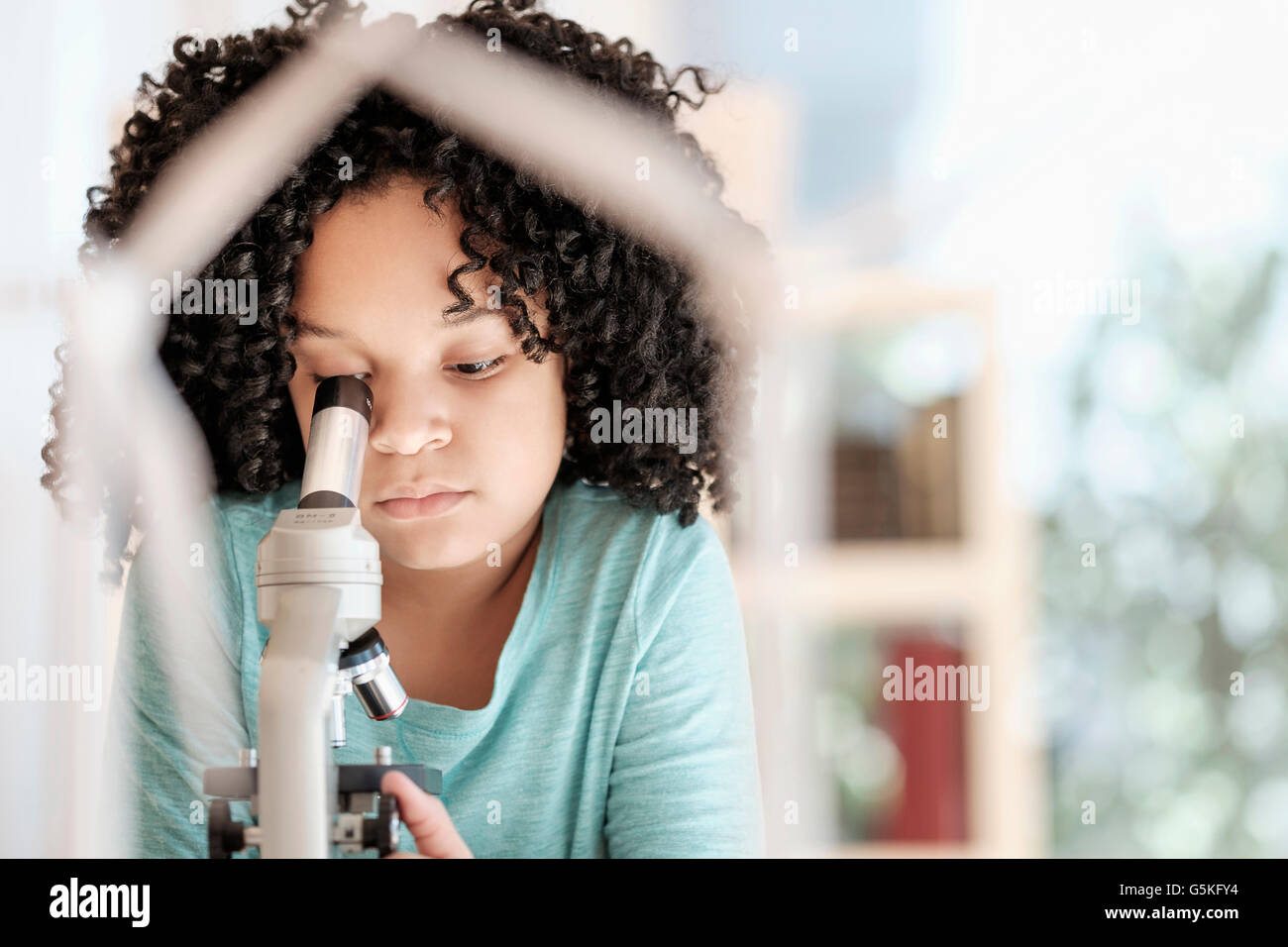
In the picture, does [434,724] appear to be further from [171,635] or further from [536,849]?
[171,635]

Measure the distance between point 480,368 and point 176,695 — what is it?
0.39 m

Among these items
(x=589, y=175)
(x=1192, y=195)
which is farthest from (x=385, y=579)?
(x=1192, y=195)

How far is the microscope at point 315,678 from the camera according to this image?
569mm

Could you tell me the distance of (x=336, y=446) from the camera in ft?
2.21

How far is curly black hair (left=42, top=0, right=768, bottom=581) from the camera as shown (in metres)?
0.88

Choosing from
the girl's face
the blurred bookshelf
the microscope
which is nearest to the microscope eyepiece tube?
the microscope

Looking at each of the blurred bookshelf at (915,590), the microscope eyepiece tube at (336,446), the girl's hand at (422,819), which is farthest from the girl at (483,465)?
the blurred bookshelf at (915,590)

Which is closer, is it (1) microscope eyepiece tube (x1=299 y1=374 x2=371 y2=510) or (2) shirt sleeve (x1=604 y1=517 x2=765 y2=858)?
(1) microscope eyepiece tube (x1=299 y1=374 x2=371 y2=510)

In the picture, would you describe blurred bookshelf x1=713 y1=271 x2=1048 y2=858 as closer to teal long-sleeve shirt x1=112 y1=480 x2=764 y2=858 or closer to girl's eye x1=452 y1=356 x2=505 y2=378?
teal long-sleeve shirt x1=112 y1=480 x2=764 y2=858

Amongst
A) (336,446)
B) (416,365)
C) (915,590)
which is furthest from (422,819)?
(915,590)

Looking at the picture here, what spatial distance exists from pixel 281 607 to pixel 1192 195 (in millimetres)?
1861

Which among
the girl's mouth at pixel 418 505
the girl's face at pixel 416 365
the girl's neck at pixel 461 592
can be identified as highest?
the girl's face at pixel 416 365

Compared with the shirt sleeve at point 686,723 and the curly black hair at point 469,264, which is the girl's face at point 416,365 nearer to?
the curly black hair at point 469,264

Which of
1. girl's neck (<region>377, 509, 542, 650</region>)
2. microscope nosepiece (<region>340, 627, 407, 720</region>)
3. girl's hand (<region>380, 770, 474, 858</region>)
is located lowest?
girl's hand (<region>380, 770, 474, 858</region>)
